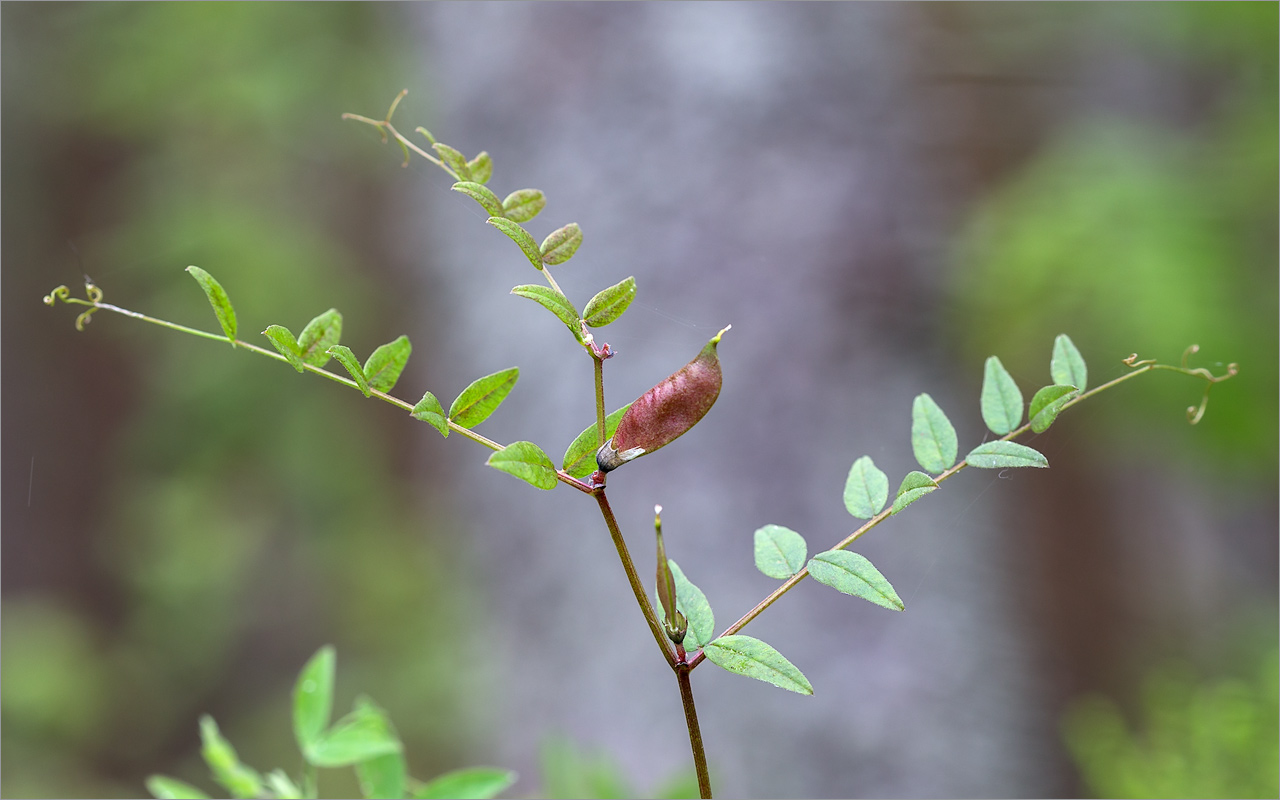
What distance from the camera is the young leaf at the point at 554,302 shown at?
24 cm

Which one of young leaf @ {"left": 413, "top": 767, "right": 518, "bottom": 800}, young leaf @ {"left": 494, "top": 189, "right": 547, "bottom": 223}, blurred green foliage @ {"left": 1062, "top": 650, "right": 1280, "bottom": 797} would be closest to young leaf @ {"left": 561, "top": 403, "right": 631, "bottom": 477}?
young leaf @ {"left": 494, "top": 189, "right": 547, "bottom": 223}

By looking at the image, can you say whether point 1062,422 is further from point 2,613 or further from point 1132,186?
point 2,613

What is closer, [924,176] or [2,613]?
[924,176]

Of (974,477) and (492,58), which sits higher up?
(492,58)

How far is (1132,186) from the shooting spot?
117 cm

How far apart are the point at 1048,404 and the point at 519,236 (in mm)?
191

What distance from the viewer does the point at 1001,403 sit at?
315mm

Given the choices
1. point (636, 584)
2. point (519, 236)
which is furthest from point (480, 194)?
point (636, 584)

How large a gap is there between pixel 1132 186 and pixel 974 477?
19.1 inches

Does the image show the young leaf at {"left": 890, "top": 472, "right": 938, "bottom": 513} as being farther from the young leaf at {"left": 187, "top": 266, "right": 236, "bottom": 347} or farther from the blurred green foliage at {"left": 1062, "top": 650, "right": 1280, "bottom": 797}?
the blurred green foliage at {"left": 1062, "top": 650, "right": 1280, "bottom": 797}

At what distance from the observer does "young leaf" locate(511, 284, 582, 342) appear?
0.24 metres

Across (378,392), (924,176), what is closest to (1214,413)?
(924,176)

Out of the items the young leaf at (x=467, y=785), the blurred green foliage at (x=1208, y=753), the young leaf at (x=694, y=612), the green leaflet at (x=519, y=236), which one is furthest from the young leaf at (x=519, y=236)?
the blurred green foliage at (x=1208, y=753)

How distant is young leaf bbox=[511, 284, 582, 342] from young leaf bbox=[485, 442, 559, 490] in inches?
1.5
